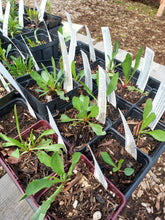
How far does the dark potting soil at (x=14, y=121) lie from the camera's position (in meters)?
0.91

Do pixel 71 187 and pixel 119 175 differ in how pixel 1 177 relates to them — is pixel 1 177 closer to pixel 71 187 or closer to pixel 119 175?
pixel 71 187


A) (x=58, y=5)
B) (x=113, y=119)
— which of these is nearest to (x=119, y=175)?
(x=113, y=119)

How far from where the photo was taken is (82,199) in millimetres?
643

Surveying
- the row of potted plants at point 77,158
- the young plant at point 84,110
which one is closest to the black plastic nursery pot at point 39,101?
the row of potted plants at point 77,158

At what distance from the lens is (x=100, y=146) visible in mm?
838

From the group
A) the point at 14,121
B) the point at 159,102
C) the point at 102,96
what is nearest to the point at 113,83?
the point at 102,96

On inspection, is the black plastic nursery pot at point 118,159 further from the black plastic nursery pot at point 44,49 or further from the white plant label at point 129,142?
the black plastic nursery pot at point 44,49

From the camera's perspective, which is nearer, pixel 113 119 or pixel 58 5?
pixel 113 119

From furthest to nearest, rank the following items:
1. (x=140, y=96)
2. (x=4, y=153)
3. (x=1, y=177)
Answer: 1. (x=140, y=96)
2. (x=1, y=177)
3. (x=4, y=153)

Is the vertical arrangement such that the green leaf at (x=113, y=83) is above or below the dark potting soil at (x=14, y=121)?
above

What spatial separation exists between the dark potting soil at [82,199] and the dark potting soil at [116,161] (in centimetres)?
8

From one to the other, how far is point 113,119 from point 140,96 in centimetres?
27

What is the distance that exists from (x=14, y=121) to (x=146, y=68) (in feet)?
2.63

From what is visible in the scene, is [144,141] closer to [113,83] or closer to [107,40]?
[113,83]
